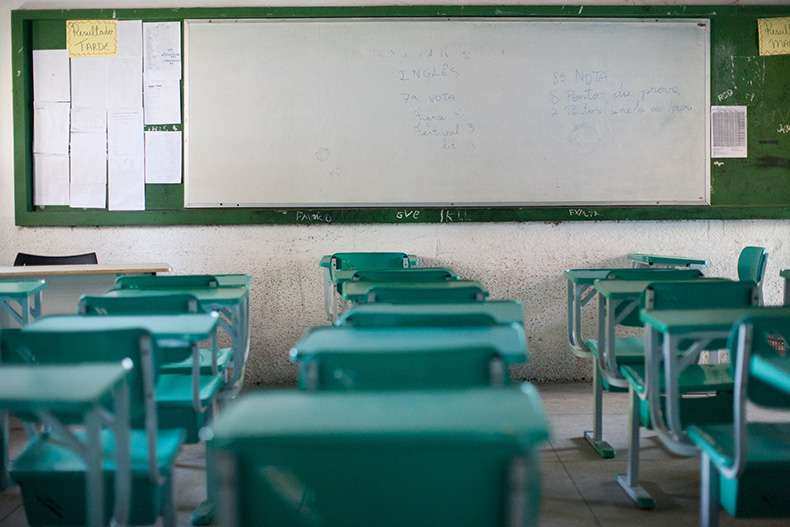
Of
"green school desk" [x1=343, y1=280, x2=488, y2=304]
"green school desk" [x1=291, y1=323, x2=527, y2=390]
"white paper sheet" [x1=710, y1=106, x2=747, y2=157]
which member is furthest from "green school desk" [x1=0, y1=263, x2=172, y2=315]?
"white paper sheet" [x1=710, y1=106, x2=747, y2=157]

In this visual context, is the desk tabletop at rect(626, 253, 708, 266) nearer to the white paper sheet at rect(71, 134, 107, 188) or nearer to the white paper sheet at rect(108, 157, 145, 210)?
the white paper sheet at rect(108, 157, 145, 210)

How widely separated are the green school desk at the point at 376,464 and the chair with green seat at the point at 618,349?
72.7 inches

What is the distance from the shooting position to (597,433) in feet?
10.1

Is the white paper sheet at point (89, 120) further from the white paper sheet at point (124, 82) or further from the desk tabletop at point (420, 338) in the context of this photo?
the desk tabletop at point (420, 338)

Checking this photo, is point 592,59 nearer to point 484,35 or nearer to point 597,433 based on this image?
point 484,35

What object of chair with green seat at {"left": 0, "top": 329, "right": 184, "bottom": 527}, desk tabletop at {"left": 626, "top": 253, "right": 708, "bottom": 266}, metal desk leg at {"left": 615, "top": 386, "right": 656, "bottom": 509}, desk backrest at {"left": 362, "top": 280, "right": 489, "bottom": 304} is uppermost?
desk tabletop at {"left": 626, "top": 253, "right": 708, "bottom": 266}

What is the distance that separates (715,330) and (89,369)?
160cm

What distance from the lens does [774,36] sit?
14.6ft

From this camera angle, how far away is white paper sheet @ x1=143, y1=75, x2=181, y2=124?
4.33 m

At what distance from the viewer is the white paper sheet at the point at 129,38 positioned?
4320 millimetres

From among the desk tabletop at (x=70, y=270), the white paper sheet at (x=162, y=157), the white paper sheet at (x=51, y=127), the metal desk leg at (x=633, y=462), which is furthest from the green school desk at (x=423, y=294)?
the white paper sheet at (x=51, y=127)

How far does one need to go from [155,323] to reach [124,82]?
297cm

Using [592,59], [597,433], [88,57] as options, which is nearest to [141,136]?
[88,57]

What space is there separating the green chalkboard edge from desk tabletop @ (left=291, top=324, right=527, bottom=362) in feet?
8.72
